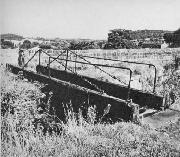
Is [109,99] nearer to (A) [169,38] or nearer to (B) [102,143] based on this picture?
(B) [102,143]

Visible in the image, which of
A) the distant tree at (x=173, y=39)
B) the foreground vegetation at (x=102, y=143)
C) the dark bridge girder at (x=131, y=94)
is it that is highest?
the distant tree at (x=173, y=39)

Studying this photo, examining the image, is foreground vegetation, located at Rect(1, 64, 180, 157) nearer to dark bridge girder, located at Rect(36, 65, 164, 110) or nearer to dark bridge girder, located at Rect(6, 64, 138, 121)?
dark bridge girder, located at Rect(6, 64, 138, 121)

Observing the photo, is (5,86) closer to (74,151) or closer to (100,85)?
(100,85)

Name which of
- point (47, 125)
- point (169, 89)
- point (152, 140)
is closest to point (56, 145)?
point (152, 140)

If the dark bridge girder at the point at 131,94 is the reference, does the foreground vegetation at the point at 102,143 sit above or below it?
below

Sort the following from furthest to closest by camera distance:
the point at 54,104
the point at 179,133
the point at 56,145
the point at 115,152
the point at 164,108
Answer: the point at 54,104 < the point at 164,108 < the point at 179,133 < the point at 56,145 < the point at 115,152

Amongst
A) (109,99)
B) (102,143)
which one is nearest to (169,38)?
(109,99)

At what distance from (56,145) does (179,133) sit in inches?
91.4

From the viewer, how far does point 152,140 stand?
4348mm

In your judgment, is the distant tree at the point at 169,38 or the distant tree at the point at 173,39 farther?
the distant tree at the point at 169,38

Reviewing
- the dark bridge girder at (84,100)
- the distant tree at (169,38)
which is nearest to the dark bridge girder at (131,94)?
the dark bridge girder at (84,100)

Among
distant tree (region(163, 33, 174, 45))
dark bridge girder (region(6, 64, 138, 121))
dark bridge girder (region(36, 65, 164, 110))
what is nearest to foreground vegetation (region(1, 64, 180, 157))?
dark bridge girder (region(6, 64, 138, 121))

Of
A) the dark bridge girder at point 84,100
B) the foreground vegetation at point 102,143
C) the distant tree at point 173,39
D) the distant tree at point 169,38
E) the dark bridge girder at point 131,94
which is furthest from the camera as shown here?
the distant tree at point 169,38

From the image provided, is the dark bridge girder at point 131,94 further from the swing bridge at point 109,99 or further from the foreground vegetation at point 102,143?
the foreground vegetation at point 102,143
